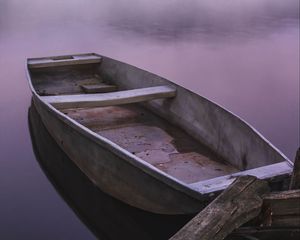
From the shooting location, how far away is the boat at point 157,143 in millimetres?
3748

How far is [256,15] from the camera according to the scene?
2130cm

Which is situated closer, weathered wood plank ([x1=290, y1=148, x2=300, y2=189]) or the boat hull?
weathered wood plank ([x1=290, y1=148, x2=300, y2=189])

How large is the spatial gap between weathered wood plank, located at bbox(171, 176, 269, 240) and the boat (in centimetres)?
76

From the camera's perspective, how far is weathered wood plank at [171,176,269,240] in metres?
2.30

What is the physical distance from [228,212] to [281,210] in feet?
1.15

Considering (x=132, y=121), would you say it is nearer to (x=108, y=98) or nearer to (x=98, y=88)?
(x=108, y=98)

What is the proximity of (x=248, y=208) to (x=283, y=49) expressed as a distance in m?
12.2

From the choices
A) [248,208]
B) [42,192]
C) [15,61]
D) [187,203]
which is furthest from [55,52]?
[248,208]

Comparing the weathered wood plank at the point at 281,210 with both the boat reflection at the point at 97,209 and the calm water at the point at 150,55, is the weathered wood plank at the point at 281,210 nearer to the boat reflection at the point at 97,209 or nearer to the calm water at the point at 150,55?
the boat reflection at the point at 97,209

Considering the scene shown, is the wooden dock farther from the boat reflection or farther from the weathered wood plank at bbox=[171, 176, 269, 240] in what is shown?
the boat reflection

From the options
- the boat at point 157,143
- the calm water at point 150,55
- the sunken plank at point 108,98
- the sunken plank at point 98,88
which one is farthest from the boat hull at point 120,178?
the sunken plank at point 98,88

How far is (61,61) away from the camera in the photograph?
7.92m

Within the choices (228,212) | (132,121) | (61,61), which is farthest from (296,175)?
(61,61)

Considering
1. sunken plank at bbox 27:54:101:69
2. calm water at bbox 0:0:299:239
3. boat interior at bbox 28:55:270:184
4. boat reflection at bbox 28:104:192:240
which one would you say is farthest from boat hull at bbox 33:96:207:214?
sunken plank at bbox 27:54:101:69
